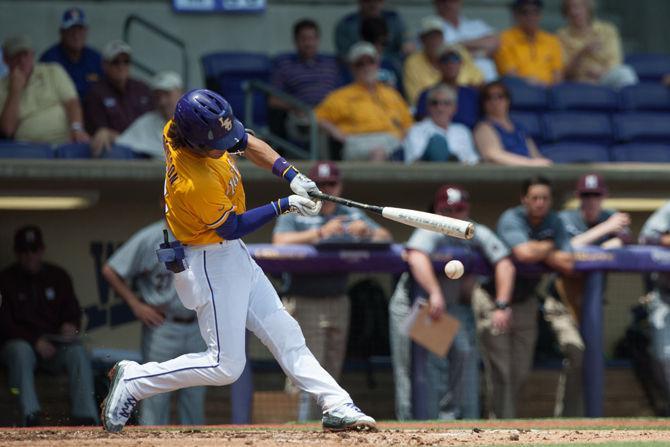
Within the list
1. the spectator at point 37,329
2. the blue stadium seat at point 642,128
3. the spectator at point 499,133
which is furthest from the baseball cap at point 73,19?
the blue stadium seat at point 642,128

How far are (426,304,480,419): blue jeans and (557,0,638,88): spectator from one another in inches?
170

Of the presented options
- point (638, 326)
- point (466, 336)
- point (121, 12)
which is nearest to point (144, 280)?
point (466, 336)

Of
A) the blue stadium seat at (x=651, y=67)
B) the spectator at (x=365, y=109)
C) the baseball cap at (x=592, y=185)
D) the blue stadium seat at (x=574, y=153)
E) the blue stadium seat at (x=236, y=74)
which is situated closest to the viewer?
the baseball cap at (x=592, y=185)

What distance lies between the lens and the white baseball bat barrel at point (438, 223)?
537 cm

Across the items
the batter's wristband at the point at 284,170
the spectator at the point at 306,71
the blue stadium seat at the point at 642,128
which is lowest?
the batter's wristband at the point at 284,170

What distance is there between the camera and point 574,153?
9.88 m

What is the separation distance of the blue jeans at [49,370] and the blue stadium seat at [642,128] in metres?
4.87

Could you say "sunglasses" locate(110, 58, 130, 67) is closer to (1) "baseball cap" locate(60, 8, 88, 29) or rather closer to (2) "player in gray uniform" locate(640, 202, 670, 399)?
(1) "baseball cap" locate(60, 8, 88, 29)

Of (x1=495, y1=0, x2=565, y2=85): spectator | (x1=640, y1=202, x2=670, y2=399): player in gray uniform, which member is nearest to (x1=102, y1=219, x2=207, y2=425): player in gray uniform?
(x1=640, y1=202, x2=670, y2=399): player in gray uniform

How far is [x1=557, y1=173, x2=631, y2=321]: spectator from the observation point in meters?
8.10

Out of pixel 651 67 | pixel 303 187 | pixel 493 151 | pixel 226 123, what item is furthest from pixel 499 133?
pixel 226 123

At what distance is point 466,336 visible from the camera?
762cm

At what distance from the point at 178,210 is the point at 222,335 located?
0.58 meters

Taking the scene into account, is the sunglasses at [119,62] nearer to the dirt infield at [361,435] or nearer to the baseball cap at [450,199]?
the baseball cap at [450,199]
